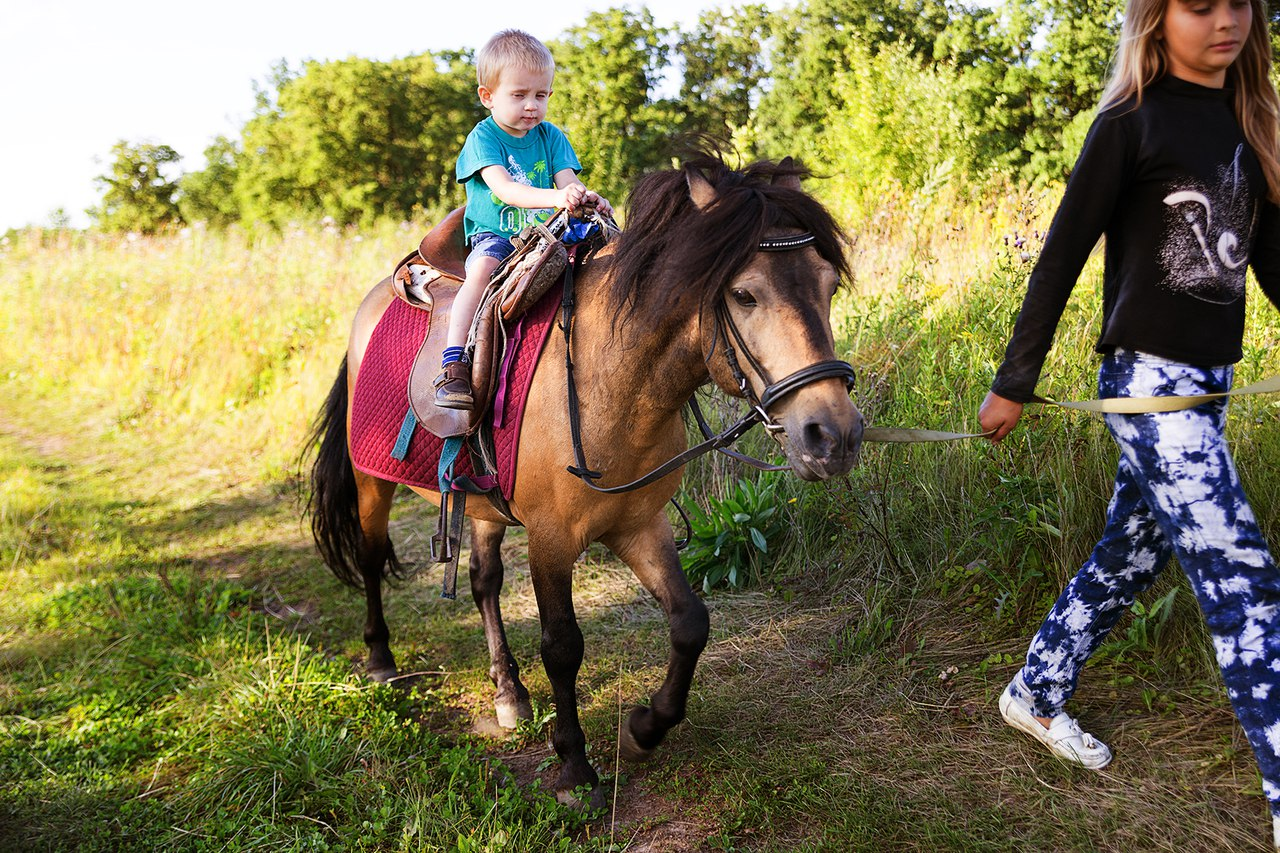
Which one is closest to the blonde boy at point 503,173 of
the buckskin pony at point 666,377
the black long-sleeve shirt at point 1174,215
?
the buckskin pony at point 666,377

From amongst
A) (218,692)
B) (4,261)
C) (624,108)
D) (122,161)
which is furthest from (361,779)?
(122,161)

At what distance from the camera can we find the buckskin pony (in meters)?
2.12

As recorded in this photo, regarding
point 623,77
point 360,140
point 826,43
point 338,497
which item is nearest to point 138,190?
point 360,140

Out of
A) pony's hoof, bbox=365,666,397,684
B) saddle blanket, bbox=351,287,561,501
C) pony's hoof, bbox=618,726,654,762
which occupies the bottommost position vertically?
pony's hoof, bbox=365,666,397,684

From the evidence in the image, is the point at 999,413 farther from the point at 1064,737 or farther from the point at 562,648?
the point at 562,648

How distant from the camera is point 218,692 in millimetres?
3715

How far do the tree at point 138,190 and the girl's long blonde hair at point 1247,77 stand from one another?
133ft

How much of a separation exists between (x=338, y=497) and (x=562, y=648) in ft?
6.10

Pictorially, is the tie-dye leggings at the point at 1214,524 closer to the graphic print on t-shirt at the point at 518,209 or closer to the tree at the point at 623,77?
the graphic print on t-shirt at the point at 518,209

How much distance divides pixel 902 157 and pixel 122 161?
1493 inches

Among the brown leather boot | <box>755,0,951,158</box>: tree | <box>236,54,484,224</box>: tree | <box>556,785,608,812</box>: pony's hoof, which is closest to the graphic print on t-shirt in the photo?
the brown leather boot

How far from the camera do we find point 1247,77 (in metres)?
Result: 2.14

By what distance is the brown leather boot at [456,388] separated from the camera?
9.41 ft

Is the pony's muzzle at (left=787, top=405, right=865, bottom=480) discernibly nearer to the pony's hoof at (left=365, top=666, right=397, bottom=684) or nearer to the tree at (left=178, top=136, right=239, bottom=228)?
the pony's hoof at (left=365, top=666, right=397, bottom=684)
